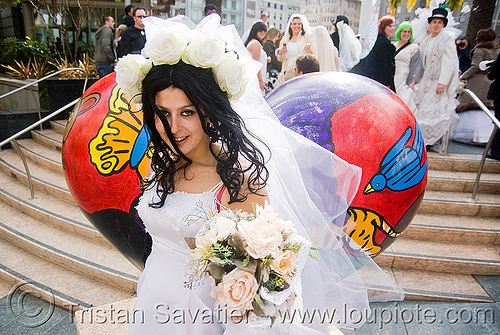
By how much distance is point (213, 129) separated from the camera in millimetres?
1509

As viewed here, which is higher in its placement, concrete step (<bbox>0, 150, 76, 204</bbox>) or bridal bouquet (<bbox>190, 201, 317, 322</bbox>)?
bridal bouquet (<bbox>190, 201, 317, 322</bbox>)

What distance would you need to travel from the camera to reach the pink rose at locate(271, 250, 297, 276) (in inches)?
46.8

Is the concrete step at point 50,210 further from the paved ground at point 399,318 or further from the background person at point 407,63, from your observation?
the background person at point 407,63

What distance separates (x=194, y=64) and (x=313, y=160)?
0.69m

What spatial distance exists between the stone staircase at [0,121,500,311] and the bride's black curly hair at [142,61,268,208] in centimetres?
243

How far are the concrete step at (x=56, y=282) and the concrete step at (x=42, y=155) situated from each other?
1.61 meters

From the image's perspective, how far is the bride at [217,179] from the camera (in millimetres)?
1413

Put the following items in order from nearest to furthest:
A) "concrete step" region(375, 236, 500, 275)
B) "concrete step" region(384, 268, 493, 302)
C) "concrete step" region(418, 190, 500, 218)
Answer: "concrete step" region(384, 268, 493, 302) → "concrete step" region(375, 236, 500, 275) → "concrete step" region(418, 190, 500, 218)

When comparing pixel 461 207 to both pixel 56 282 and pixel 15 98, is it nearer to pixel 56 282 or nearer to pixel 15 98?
pixel 56 282

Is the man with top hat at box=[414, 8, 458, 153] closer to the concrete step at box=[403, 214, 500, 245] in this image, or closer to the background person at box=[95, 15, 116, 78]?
the concrete step at box=[403, 214, 500, 245]

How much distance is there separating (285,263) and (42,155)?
5663 millimetres

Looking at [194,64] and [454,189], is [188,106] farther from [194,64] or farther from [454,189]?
[454,189]

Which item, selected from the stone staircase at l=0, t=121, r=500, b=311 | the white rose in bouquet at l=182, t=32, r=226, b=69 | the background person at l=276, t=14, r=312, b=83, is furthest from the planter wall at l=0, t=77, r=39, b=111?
the white rose in bouquet at l=182, t=32, r=226, b=69

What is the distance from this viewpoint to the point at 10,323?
3.23 metres
